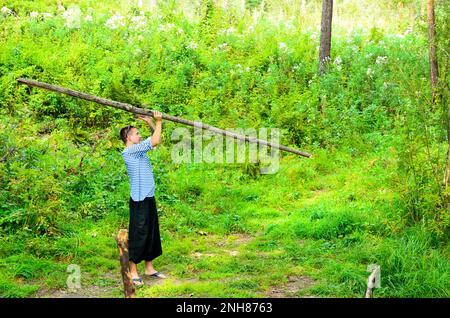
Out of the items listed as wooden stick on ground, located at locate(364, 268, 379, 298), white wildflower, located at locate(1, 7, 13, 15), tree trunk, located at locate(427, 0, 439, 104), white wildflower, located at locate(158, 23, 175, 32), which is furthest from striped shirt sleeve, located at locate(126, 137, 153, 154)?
white wildflower, located at locate(1, 7, 13, 15)

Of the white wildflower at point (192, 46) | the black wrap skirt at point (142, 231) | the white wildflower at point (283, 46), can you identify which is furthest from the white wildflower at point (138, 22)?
the black wrap skirt at point (142, 231)

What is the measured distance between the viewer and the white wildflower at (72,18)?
16.6 m

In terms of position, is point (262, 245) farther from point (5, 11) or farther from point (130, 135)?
point (5, 11)

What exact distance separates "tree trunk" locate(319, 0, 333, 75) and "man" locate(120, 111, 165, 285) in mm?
8472

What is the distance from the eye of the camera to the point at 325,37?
14.9m

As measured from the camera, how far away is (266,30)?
17.2m

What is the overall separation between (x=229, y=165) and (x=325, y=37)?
5.03 metres

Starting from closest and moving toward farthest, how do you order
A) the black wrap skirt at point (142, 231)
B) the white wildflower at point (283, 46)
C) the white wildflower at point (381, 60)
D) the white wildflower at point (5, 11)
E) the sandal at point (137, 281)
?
the sandal at point (137, 281), the black wrap skirt at point (142, 231), the white wildflower at point (381, 60), the white wildflower at point (283, 46), the white wildflower at point (5, 11)

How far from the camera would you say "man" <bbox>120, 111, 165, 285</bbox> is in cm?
706

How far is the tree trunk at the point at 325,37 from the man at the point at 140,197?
8472 millimetres

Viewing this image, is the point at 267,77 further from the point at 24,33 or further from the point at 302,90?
the point at 24,33

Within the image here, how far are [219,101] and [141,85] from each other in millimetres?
→ 2065

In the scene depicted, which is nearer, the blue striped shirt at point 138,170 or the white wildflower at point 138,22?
the blue striped shirt at point 138,170

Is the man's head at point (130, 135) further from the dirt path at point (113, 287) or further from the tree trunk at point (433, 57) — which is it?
the tree trunk at point (433, 57)
